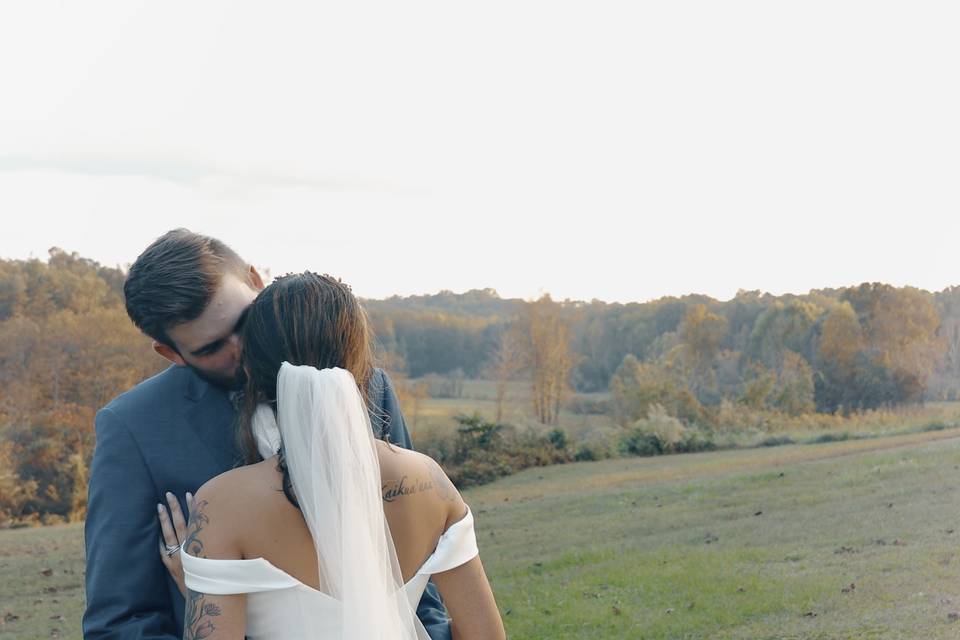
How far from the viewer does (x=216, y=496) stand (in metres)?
1.95

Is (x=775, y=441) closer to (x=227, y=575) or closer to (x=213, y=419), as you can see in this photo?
(x=213, y=419)

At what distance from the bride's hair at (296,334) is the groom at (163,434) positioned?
0.91 ft

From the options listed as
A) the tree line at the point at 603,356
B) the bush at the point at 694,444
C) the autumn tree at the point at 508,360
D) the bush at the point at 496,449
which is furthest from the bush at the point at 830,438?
the autumn tree at the point at 508,360

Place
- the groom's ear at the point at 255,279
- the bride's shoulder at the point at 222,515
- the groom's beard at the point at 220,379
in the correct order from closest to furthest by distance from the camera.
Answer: the bride's shoulder at the point at 222,515, the groom's beard at the point at 220,379, the groom's ear at the point at 255,279

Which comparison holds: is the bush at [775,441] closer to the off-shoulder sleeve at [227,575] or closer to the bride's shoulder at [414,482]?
the bride's shoulder at [414,482]

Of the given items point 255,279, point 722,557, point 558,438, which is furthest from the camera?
point 558,438

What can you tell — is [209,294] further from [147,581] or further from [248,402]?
[147,581]

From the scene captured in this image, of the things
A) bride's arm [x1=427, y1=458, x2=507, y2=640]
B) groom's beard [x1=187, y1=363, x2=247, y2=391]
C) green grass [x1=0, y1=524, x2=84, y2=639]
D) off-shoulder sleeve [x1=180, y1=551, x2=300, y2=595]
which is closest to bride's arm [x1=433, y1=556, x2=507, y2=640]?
bride's arm [x1=427, y1=458, x2=507, y2=640]

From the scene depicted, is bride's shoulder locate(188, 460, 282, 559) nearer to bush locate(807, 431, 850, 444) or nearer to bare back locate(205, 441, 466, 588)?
bare back locate(205, 441, 466, 588)

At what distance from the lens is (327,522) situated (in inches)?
80.4

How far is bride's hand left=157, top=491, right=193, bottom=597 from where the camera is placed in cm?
222

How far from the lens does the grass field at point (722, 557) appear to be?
7887mm

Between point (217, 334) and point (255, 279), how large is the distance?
0.95 feet

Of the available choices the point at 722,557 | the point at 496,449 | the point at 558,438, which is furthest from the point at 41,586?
the point at 558,438
